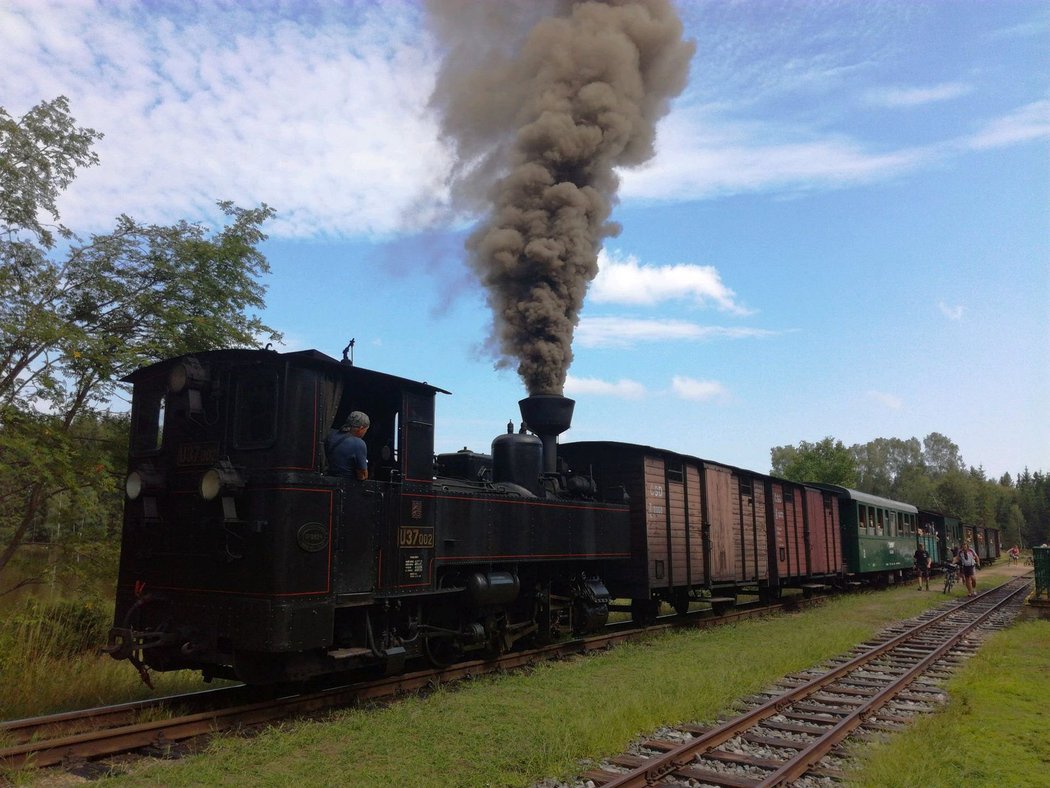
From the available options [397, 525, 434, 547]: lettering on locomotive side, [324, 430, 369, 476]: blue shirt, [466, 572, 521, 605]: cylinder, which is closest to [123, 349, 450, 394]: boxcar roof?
[324, 430, 369, 476]: blue shirt

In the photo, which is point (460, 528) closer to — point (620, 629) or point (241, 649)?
point (241, 649)

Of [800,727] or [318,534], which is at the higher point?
[318,534]

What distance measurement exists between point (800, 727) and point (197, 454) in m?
5.93

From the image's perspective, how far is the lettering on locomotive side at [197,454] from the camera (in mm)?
6262

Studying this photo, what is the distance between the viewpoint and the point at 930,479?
91875mm

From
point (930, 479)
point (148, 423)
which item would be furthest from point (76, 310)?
point (930, 479)

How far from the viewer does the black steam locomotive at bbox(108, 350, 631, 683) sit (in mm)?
5766

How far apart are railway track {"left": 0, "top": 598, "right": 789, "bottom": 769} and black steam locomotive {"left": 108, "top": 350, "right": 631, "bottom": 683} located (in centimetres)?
31

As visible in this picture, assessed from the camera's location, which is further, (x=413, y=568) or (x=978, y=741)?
(x=413, y=568)

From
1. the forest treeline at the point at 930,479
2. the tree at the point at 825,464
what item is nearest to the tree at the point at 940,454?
the forest treeline at the point at 930,479

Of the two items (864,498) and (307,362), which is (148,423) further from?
(864,498)

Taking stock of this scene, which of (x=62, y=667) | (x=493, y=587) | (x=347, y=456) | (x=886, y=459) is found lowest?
(x=62, y=667)

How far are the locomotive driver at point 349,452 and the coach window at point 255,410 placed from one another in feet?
1.87

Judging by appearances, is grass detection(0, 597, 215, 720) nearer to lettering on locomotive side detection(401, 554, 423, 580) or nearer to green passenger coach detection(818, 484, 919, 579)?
lettering on locomotive side detection(401, 554, 423, 580)
